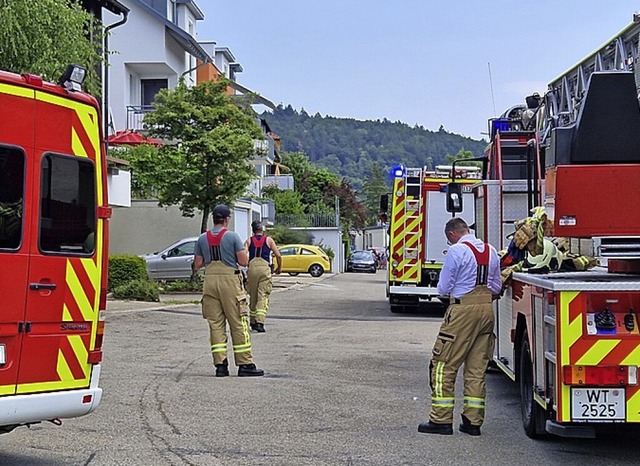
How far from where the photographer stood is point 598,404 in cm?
695

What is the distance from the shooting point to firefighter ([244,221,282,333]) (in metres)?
16.3

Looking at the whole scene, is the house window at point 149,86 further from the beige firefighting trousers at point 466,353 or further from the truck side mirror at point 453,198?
the beige firefighting trousers at point 466,353

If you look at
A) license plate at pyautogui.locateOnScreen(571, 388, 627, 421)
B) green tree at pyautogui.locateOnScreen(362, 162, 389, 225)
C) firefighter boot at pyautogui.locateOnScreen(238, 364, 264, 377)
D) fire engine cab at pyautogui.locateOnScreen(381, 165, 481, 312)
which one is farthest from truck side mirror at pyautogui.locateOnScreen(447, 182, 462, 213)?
green tree at pyautogui.locateOnScreen(362, 162, 389, 225)

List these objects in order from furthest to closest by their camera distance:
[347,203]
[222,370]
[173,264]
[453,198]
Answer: [347,203], [173,264], [453,198], [222,370]

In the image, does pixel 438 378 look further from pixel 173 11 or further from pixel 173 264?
pixel 173 11

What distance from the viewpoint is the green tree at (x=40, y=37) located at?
1262 cm

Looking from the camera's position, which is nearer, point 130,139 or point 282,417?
point 282,417

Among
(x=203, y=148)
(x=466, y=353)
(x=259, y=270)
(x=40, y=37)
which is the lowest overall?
(x=466, y=353)

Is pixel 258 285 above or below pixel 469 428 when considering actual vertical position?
above

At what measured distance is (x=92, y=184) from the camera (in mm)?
7207

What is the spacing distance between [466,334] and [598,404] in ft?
5.61

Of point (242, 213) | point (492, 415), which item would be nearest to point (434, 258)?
point (492, 415)

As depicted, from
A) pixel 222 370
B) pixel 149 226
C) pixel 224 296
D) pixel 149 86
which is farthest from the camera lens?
pixel 149 86

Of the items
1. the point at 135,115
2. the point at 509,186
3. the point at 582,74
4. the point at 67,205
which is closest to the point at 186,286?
the point at 135,115
